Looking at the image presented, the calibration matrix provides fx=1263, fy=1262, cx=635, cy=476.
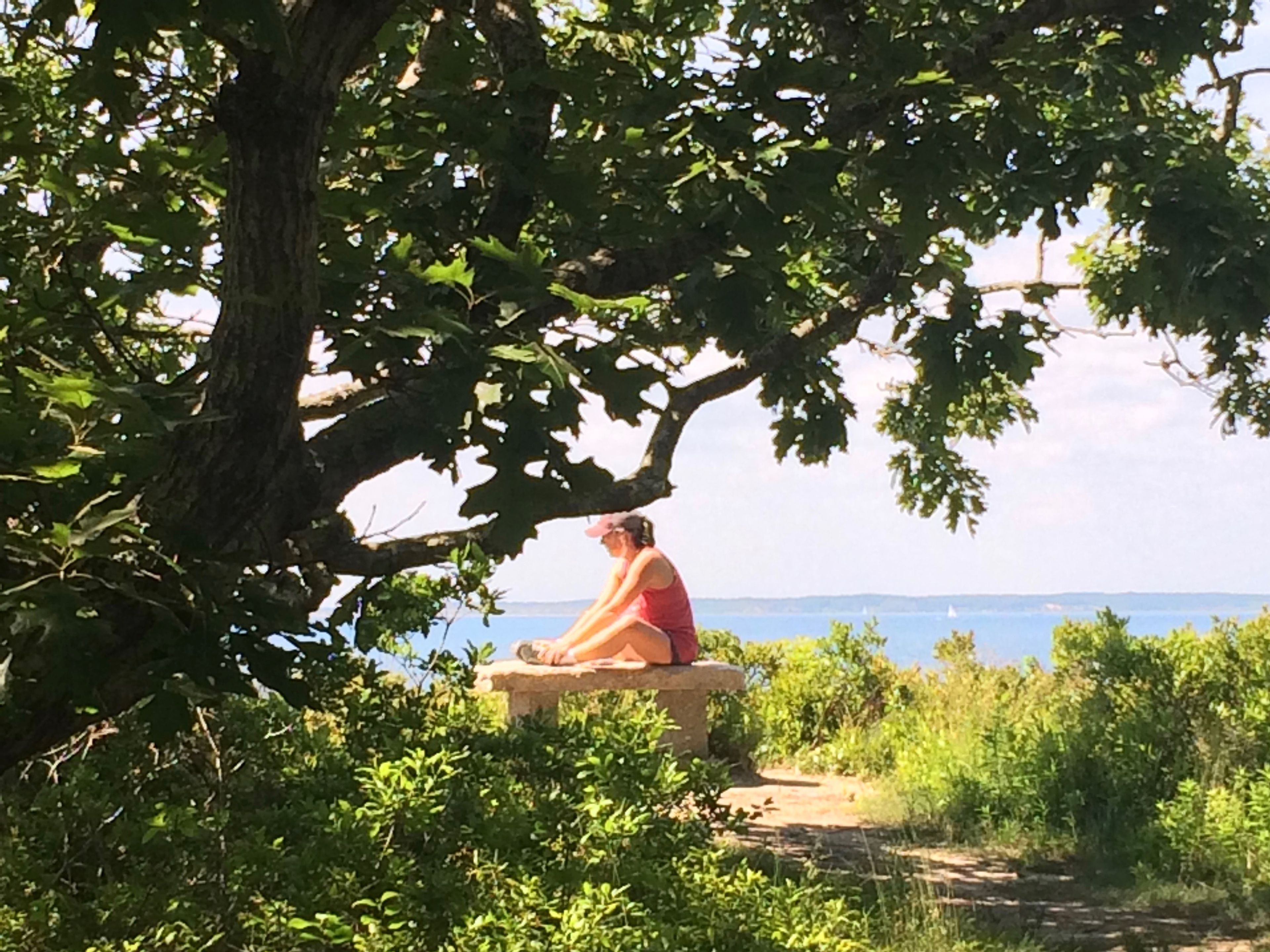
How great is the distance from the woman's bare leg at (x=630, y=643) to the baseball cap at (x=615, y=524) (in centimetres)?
63

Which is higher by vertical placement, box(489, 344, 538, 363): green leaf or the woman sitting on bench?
box(489, 344, 538, 363): green leaf

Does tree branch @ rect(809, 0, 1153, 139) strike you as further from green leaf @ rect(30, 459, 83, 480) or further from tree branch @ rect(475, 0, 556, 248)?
green leaf @ rect(30, 459, 83, 480)

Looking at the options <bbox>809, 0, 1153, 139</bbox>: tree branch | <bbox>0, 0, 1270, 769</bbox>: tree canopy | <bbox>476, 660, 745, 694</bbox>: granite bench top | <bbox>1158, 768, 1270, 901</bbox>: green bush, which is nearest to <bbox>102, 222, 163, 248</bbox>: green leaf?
<bbox>0, 0, 1270, 769</bbox>: tree canopy

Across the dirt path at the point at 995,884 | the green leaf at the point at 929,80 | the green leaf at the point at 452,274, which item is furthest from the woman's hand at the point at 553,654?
the green leaf at the point at 452,274

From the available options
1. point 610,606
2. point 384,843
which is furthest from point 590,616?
point 384,843

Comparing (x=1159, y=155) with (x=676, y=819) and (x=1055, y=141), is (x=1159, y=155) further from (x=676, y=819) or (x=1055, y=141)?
(x=676, y=819)

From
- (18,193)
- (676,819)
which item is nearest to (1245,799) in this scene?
(676,819)

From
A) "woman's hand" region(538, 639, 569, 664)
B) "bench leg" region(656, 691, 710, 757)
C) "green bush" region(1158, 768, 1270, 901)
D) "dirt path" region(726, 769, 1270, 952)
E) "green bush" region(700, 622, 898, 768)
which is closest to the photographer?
"dirt path" region(726, 769, 1270, 952)

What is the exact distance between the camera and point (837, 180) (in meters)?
3.18

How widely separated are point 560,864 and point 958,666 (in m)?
7.52

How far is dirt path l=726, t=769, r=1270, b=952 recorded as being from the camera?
205 inches

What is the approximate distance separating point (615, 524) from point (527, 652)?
111 centimetres

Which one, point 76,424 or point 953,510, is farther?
point 953,510

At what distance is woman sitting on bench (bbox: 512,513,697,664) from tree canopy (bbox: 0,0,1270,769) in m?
3.82
